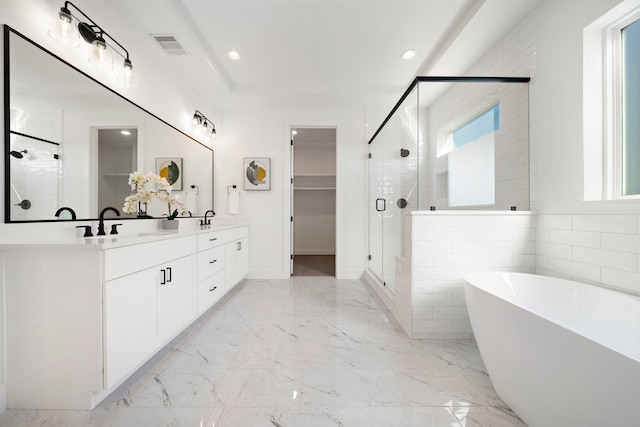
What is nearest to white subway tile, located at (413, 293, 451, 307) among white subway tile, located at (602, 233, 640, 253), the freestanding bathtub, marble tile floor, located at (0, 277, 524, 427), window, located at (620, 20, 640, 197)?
marble tile floor, located at (0, 277, 524, 427)

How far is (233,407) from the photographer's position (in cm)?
119

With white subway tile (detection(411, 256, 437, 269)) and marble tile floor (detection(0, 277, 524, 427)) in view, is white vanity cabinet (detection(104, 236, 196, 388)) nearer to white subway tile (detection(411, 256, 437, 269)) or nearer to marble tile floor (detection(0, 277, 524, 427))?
marble tile floor (detection(0, 277, 524, 427))

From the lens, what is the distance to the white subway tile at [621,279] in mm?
1253

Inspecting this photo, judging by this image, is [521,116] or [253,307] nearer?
[521,116]

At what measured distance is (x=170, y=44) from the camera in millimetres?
2193

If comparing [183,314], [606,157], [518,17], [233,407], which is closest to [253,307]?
[183,314]

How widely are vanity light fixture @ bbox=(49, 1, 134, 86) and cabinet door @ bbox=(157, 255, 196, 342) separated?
1.50 meters

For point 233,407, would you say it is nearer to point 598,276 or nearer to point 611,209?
point 598,276

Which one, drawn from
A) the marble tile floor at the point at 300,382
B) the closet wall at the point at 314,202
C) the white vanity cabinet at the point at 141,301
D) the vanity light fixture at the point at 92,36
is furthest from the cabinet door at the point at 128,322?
the closet wall at the point at 314,202

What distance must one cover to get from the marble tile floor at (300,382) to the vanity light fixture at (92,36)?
204 cm

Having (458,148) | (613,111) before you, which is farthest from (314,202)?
(613,111)

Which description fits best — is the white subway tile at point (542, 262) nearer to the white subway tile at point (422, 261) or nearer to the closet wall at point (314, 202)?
the white subway tile at point (422, 261)

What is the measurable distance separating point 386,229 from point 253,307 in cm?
166

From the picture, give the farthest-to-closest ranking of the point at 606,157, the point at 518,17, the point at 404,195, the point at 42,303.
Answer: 1. the point at 404,195
2. the point at 518,17
3. the point at 606,157
4. the point at 42,303
